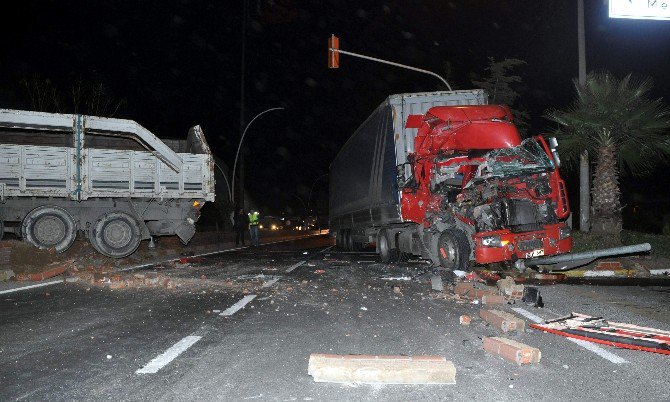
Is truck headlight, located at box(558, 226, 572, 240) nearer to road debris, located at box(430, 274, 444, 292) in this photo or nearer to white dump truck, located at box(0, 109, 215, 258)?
road debris, located at box(430, 274, 444, 292)

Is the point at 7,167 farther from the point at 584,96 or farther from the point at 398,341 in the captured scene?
the point at 584,96

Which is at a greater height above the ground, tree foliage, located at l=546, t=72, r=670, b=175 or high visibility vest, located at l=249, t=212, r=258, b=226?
tree foliage, located at l=546, t=72, r=670, b=175

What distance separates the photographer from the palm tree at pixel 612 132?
12.9 metres

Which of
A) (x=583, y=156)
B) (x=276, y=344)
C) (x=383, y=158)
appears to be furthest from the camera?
(x=583, y=156)

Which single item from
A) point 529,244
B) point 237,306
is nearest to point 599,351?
point 237,306

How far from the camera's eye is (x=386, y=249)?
566 inches

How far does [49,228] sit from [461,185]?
378 inches

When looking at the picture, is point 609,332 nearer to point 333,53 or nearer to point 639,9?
point 639,9

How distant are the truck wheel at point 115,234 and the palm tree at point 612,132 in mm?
11145

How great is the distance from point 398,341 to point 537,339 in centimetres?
139

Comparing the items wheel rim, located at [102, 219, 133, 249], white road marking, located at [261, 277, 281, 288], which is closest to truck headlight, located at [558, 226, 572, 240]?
white road marking, located at [261, 277, 281, 288]

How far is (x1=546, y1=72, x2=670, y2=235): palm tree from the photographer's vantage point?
506 inches

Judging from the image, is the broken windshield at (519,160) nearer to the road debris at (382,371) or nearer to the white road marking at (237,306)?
the white road marking at (237,306)

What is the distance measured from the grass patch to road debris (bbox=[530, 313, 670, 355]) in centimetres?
709
